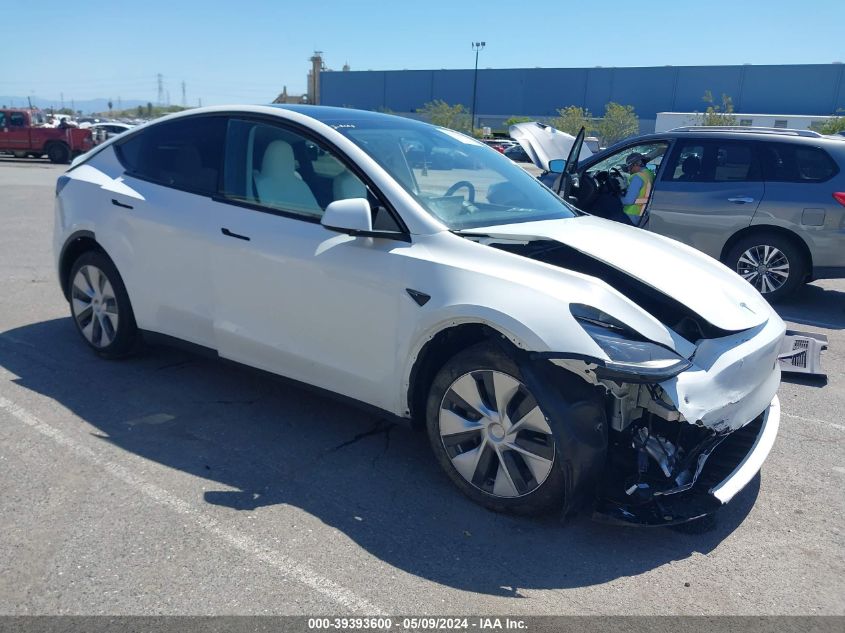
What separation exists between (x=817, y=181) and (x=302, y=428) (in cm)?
604

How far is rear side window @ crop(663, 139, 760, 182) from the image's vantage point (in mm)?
7844

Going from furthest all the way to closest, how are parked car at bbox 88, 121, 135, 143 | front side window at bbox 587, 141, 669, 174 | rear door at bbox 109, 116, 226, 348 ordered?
parked car at bbox 88, 121, 135, 143
front side window at bbox 587, 141, 669, 174
rear door at bbox 109, 116, 226, 348

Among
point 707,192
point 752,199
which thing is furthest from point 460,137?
point 752,199

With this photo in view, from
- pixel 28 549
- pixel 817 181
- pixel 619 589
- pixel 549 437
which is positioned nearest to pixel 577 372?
pixel 549 437

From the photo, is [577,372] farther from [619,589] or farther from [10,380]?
[10,380]

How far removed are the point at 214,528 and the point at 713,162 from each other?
679cm

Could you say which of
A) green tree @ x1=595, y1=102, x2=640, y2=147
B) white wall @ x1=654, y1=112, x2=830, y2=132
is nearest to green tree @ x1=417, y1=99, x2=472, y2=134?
green tree @ x1=595, y1=102, x2=640, y2=147

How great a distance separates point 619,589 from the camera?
292 centimetres

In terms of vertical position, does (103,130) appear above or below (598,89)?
below

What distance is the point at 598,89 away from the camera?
7269 centimetres

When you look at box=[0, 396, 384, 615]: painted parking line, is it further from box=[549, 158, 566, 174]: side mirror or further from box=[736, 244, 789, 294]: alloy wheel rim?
box=[736, 244, 789, 294]: alloy wheel rim

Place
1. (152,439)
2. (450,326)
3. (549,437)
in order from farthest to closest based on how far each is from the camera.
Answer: (152,439) → (450,326) → (549,437)

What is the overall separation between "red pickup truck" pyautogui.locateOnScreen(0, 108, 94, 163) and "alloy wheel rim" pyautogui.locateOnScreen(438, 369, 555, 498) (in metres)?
28.5

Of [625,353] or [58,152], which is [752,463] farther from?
[58,152]
